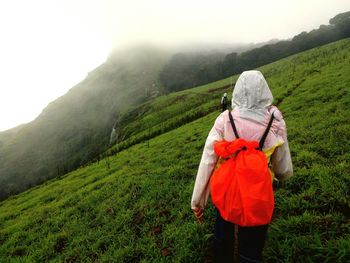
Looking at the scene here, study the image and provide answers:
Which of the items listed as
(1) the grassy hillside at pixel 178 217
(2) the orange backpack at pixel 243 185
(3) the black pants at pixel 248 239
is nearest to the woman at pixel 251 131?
(3) the black pants at pixel 248 239

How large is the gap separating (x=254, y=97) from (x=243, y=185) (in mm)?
1348

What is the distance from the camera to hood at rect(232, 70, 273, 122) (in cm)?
437

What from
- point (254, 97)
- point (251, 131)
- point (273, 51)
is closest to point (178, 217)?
point (251, 131)

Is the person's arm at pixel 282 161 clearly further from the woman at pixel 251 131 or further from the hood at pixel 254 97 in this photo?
the hood at pixel 254 97

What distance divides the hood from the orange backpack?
46cm

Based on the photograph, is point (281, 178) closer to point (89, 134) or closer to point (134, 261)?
point (134, 261)

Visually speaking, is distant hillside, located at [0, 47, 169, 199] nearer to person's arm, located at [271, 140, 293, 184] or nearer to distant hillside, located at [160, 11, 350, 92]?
distant hillside, located at [160, 11, 350, 92]

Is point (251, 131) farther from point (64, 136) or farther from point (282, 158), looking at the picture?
point (64, 136)

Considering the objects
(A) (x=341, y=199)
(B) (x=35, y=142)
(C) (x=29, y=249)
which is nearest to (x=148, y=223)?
(C) (x=29, y=249)

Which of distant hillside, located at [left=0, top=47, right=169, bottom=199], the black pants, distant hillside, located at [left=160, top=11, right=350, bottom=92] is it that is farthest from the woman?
distant hillside, located at [left=0, top=47, right=169, bottom=199]

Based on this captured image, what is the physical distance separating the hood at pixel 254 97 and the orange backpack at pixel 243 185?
46 cm

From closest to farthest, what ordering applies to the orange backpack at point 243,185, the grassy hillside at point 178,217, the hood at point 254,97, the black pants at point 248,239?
the orange backpack at point 243,185 → the black pants at point 248,239 → the hood at point 254,97 → the grassy hillside at point 178,217

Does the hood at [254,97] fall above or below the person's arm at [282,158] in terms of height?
above

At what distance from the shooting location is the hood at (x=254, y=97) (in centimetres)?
437
